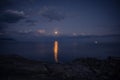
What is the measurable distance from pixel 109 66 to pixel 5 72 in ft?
36.5

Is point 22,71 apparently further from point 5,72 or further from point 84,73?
point 84,73

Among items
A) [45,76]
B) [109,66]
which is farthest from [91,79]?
[109,66]

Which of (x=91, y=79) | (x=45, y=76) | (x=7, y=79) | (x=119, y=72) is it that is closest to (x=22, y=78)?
(x=7, y=79)

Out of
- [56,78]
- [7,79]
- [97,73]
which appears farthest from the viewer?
[97,73]

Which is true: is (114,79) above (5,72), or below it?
below

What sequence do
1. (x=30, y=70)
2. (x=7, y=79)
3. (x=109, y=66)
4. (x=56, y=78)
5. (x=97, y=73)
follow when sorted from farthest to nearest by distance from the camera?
(x=109, y=66) → (x=97, y=73) → (x=30, y=70) → (x=56, y=78) → (x=7, y=79)

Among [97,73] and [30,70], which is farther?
[97,73]

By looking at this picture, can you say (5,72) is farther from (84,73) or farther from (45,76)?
(84,73)

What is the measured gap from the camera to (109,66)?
15945mm

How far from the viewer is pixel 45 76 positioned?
450 inches

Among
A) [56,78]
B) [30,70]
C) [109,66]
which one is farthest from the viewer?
[109,66]

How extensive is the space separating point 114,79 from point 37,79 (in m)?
7.02

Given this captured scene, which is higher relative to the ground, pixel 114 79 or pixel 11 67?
pixel 11 67

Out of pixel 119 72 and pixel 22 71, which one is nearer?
pixel 22 71
